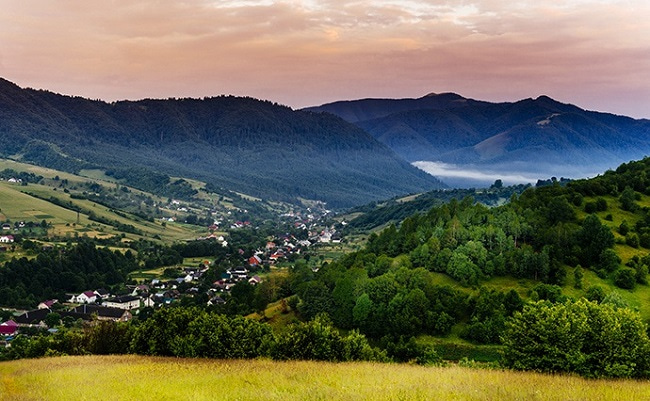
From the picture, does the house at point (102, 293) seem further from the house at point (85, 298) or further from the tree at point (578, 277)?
the tree at point (578, 277)

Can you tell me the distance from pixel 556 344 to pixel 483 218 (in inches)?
2406

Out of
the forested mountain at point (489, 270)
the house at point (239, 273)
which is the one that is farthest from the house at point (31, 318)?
the forested mountain at point (489, 270)

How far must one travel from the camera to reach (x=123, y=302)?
124m

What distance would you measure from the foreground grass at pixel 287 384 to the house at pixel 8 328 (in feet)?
277

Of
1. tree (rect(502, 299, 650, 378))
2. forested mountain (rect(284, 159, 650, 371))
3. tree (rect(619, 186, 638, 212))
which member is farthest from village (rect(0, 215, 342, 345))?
tree (rect(502, 299, 650, 378))

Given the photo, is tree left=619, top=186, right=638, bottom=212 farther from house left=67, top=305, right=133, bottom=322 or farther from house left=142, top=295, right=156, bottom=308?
house left=142, top=295, right=156, bottom=308

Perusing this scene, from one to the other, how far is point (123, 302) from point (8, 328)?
26152mm

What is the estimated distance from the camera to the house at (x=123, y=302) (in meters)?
123

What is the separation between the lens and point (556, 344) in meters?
28.4

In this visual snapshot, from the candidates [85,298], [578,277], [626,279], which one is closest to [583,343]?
[578,277]

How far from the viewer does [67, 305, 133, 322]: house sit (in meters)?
111

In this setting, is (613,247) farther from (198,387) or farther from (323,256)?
(323,256)

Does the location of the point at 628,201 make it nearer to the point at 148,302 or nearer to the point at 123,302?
the point at 148,302

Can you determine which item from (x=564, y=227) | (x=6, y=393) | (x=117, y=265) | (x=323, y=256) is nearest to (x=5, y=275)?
(x=117, y=265)
